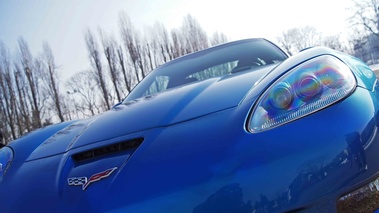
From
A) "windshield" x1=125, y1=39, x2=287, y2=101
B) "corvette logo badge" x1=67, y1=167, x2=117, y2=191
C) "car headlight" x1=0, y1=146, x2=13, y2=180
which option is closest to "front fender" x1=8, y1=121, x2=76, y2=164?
"car headlight" x1=0, y1=146, x2=13, y2=180

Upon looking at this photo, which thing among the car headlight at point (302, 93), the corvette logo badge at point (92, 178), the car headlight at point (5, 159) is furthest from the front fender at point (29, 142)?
the car headlight at point (302, 93)

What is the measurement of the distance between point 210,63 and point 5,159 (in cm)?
175

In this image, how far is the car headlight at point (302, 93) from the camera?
1186 mm

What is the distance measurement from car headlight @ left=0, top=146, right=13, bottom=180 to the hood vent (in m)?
0.52

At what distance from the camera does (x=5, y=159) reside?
1730 mm

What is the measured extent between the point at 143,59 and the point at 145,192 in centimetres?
4009

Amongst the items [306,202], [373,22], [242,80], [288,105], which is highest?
[373,22]

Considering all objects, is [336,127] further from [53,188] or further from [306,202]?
[53,188]

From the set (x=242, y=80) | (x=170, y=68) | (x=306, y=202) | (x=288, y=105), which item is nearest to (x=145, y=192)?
(x=306, y=202)

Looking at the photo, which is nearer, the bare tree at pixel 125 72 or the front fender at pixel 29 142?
the front fender at pixel 29 142

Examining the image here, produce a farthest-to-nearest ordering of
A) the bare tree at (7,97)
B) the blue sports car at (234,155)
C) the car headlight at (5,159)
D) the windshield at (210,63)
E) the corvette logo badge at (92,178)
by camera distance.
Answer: the bare tree at (7,97), the windshield at (210,63), the car headlight at (5,159), the corvette logo badge at (92,178), the blue sports car at (234,155)

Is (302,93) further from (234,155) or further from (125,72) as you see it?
(125,72)

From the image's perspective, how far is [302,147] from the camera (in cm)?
104

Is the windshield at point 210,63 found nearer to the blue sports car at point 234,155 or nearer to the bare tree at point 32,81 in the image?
the blue sports car at point 234,155
